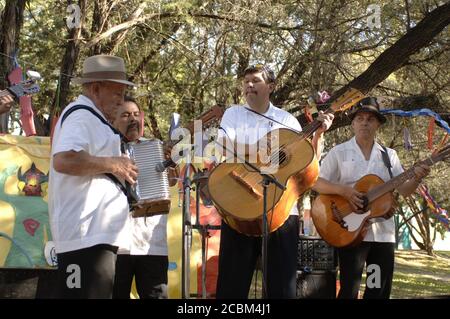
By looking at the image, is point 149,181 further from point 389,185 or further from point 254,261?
point 389,185

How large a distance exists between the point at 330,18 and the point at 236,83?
2041mm

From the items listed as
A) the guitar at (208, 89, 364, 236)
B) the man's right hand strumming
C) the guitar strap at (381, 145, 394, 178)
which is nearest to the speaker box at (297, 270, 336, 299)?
the guitar strap at (381, 145, 394, 178)

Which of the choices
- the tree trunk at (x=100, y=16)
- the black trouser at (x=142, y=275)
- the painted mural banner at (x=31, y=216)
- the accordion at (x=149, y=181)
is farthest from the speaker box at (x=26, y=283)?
the tree trunk at (x=100, y=16)

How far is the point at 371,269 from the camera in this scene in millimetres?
5301

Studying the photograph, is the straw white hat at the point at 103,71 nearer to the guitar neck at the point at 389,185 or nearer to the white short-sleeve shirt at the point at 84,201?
the white short-sleeve shirt at the point at 84,201

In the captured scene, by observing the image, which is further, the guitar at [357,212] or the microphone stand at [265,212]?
the guitar at [357,212]

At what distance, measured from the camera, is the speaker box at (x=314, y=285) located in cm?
707

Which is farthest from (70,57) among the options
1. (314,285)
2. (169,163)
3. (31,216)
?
(169,163)

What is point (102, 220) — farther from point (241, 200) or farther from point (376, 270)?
point (376, 270)

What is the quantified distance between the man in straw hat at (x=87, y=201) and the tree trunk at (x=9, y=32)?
6352 millimetres

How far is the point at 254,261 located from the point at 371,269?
3.56 feet

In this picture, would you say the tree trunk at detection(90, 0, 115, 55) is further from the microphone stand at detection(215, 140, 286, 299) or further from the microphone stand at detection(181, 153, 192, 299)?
the microphone stand at detection(215, 140, 286, 299)
